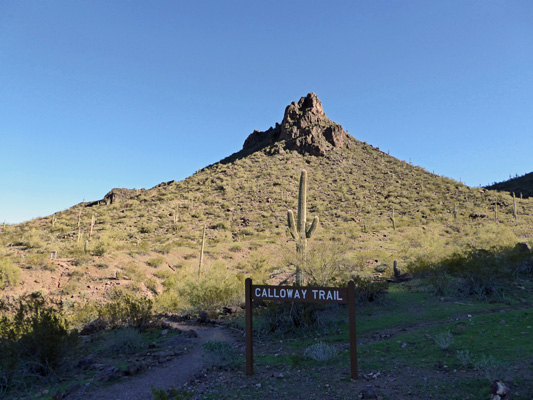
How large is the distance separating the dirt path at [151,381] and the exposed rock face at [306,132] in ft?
180

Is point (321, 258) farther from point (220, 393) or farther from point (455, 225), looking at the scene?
point (455, 225)

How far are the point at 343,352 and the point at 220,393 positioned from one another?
2.96m

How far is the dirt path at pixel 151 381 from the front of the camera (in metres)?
5.78

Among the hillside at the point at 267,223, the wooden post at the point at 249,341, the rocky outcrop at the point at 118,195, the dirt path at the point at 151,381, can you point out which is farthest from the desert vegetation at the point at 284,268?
the rocky outcrop at the point at 118,195

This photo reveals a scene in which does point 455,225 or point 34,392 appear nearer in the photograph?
point 34,392

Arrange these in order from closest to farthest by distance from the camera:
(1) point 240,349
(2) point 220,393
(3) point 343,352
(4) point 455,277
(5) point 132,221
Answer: (2) point 220,393 → (3) point 343,352 → (1) point 240,349 → (4) point 455,277 → (5) point 132,221

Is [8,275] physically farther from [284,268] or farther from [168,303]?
[284,268]

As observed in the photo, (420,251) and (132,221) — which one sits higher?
(132,221)

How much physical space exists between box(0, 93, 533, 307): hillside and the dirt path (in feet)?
22.6

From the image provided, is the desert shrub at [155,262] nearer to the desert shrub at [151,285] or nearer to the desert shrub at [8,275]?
the desert shrub at [151,285]

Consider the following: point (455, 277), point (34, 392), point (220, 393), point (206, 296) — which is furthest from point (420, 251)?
point (34, 392)

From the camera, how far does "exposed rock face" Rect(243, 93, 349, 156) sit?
2453 inches

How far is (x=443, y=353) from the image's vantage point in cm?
642

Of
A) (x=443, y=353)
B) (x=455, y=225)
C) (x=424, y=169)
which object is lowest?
(x=443, y=353)
